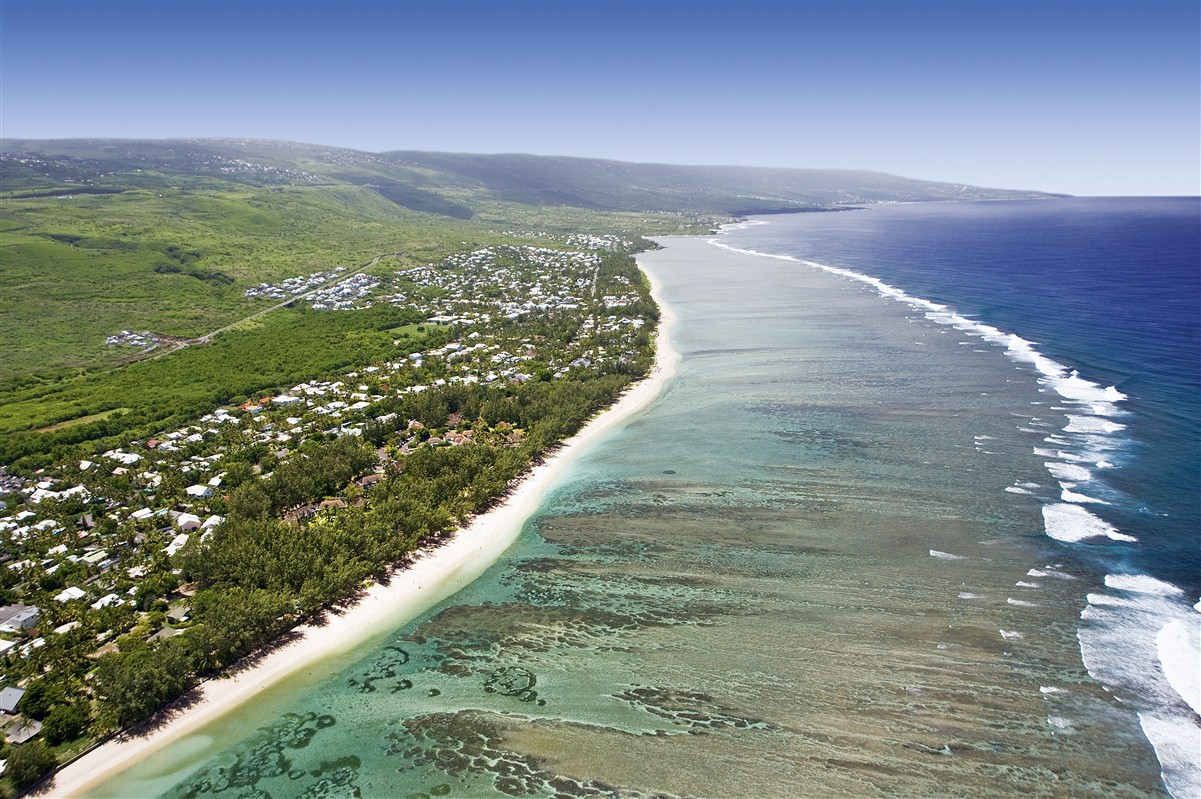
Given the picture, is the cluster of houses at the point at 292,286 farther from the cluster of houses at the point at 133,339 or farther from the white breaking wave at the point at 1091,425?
the white breaking wave at the point at 1091,425

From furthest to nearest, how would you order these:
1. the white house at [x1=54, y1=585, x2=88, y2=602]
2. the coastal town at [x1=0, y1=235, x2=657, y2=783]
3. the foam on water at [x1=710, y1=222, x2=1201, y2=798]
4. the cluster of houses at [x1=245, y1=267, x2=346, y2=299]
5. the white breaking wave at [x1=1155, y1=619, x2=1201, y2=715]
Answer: the cluster of houses at [x1=245, y1=267, x2=346, y2=299]
the white house at [x1=54, y1=585, x2=88, y2=602]
the coastal town at [x1=0, y1=235, x2=657, y2=783]
the white breaking wave at [x1=1155, y1=619, x2=1201, y2=715]
the foam on water at [x1=710, y1=222, x2=1201, y2=798]

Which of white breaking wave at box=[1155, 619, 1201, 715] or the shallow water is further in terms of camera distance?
white breaking wave at box=[1155, 619, 1201, 715]

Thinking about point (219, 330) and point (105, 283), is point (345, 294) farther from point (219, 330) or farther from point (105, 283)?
point (105, 283)

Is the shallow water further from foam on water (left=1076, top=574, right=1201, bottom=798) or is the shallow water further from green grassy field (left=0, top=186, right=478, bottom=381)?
green grassy field (left=0, top=186, right=478, bottom=381)

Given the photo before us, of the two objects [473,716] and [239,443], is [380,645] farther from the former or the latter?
[239,443]

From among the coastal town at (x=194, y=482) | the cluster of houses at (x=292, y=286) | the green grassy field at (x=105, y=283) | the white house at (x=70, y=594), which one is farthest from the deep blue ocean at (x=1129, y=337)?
the cluster of houses at (x=292, y=286)

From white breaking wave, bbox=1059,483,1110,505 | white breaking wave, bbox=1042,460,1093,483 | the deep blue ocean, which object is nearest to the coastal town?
white breaking wave, bbox=1059,483,1110,505
